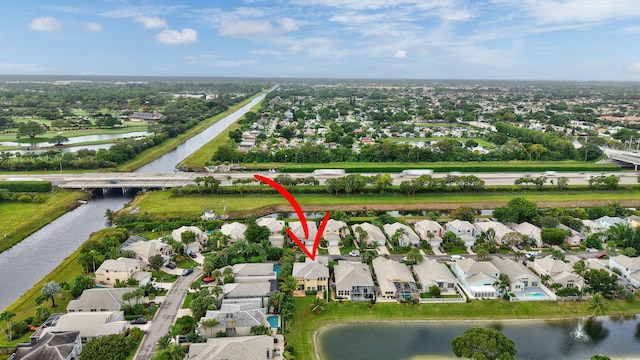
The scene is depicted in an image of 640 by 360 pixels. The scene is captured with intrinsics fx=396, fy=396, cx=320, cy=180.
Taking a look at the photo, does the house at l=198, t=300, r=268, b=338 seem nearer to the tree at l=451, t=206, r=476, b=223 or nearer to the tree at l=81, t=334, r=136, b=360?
the tree at l=81, t=334, r=136, b=360

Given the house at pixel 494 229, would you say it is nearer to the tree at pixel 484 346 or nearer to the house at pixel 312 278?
the house at pixel 312 278

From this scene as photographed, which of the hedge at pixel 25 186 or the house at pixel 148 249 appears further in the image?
the hedge at pixel 25 186

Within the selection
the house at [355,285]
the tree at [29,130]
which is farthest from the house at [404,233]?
the tree at [29,130]

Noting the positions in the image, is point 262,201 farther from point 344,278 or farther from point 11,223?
point 11,223

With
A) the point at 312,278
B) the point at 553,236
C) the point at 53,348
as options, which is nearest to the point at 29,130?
the point at 53,348

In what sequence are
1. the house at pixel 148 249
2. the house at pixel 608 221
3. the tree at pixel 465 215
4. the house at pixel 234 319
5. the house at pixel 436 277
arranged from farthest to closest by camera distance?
1. the tree at pixel 465 215
2. the house at pixel 608 221
3. the house at pixel 148 249
4. the house at pixel 436 277
5. the house at pixel 234 319

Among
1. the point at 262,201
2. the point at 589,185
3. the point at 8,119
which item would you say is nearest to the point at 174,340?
the point at 262,201

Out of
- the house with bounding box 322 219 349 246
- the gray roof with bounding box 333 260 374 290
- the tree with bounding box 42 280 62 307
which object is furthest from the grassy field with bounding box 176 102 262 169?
the gray roof with bounding box 333 260 374 290
